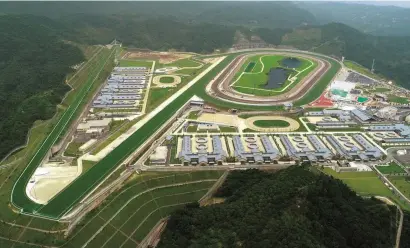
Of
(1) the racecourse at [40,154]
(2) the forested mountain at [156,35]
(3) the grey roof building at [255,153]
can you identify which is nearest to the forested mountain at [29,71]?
(1) the racecourse at [40,154]

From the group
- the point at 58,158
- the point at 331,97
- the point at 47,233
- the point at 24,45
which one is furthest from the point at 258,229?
the point at 24,45

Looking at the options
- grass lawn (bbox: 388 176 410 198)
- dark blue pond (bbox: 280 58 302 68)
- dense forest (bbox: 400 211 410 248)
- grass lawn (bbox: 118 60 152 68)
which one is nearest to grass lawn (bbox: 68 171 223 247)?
dense forest (bbox: 400 211 410 248)

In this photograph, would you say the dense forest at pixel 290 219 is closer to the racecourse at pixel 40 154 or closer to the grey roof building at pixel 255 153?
the grey roof building at pixel 255 153

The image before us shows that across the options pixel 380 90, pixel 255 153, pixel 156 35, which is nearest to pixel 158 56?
pixel 156 35

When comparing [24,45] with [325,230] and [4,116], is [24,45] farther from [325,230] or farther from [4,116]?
[325,230]

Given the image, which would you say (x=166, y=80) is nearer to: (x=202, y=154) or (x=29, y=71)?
(x=29, y=71)

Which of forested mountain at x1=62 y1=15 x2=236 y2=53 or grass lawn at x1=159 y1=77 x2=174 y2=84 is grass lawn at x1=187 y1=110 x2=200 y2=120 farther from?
forested mountain at x1=62 y1=15 x2=236 y2=53
